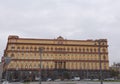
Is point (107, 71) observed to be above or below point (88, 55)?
below

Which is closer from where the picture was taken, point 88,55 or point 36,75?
point 36,75

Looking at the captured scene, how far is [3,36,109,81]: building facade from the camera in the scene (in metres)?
114

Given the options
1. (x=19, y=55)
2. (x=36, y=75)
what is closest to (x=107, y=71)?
(x=36, y=75)

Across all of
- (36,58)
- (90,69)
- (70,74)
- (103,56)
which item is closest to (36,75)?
(36,58)

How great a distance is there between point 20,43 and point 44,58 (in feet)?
43.7

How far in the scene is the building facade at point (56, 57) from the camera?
114m

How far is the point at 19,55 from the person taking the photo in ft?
375

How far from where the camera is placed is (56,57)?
118875mm

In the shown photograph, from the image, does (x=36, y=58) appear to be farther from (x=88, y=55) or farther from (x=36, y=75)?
(x=88, y=55)

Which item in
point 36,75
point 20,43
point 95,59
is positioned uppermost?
point 20,43

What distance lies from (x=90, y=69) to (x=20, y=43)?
36.1 meters

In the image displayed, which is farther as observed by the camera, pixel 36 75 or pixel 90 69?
pixel 90 69

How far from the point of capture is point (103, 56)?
121 metres

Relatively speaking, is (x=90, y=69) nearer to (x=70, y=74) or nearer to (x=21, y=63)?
(x=70, y=74)
